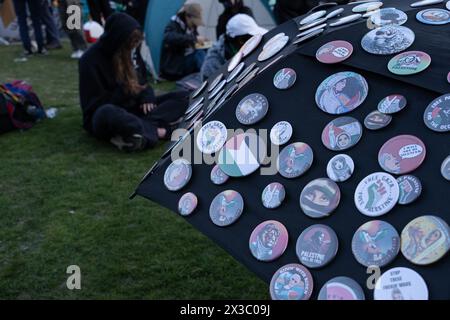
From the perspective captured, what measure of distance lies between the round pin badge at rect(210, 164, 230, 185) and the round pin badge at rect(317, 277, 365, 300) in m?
0.38

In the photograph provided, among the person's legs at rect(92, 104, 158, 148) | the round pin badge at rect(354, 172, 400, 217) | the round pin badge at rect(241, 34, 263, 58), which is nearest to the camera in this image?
the round pin badge at rect(354, 172, 400, 217)

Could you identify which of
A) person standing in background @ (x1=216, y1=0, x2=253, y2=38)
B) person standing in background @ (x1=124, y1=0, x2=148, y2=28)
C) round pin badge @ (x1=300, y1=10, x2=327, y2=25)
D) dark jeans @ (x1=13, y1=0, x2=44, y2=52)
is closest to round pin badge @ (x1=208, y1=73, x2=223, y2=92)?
round pin badge @ (x1=300, y1=10, x2=327, y2=25)

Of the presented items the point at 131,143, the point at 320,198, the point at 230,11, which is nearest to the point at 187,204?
the point at 320,198

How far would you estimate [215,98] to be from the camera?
5.59 ft

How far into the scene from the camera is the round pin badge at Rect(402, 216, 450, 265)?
1000 millimetres

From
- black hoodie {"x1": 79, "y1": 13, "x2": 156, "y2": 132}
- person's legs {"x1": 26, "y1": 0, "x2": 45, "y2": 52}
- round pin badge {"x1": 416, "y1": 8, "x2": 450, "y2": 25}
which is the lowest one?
person's legs {"x1": 26, "y1": 0, "x2": 45, "y2": 52}

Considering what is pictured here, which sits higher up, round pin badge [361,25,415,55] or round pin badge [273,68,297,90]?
round pin badge [361,25,415,55]

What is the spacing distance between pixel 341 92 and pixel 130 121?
285 cm

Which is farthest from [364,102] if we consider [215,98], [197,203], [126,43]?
[126,43]

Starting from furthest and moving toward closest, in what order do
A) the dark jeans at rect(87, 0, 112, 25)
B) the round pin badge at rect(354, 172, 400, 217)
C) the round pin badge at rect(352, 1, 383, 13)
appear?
the dark jeans at rect(87, 0, 112, 25) → the round pin badge at rect(352, 1, 383, 13) → the round pin badge at rect(354, 172, 400, 217)

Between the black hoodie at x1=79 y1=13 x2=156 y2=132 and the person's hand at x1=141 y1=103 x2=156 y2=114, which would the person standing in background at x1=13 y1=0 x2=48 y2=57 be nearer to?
the black hoodie at x1=79 y1=13 x2=156 y2=132

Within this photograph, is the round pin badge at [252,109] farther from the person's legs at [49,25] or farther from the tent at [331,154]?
the person's legs at [49,25]
